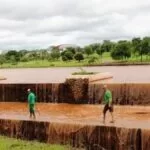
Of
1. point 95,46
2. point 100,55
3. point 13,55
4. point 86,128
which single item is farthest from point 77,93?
point 13,55

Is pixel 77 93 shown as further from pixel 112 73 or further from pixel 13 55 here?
pixel 13 55

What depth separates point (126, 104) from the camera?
23547 millimetres

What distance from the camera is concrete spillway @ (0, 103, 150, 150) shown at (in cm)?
1531

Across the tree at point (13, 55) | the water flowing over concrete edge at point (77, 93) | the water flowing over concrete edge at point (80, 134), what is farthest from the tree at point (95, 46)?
the water flowing over concrete edge at point (80, 134)

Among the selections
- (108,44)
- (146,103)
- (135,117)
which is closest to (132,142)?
(135,117)

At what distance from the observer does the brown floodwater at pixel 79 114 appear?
17.9m

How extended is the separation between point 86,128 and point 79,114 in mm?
4646

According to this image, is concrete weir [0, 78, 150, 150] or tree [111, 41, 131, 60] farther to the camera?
tree [111, 41, 131, 60]

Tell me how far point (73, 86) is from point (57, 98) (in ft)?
4.27

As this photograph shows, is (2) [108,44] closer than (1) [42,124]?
No

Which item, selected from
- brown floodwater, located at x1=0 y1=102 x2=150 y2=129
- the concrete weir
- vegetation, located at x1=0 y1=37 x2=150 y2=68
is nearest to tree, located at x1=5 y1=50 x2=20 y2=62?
vegetation, located at x1=0 y1=37 x2=150 y2=68

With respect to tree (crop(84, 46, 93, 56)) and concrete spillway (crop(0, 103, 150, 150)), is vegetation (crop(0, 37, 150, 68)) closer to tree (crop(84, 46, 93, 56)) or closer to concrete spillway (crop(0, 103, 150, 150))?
tree (crop(84, 46, 93, 56))

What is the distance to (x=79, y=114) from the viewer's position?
21062 millimetres

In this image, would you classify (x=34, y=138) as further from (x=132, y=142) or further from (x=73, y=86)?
(x=73, y=86)
